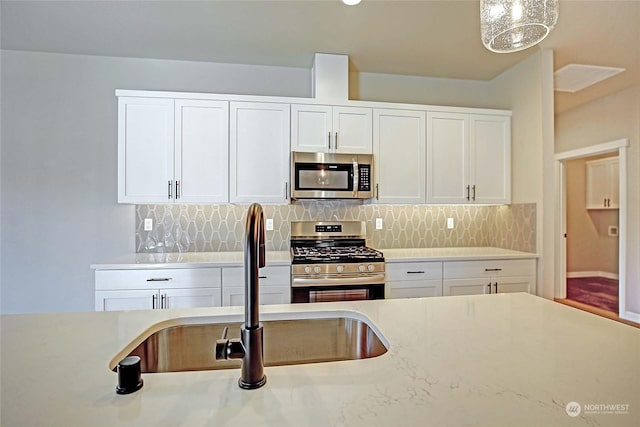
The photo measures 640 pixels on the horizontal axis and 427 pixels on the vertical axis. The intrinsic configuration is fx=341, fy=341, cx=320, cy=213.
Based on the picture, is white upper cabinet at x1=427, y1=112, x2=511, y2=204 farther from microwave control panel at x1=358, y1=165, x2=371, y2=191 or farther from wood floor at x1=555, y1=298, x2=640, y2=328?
wood floor at x1=555, y1=298, x2=640, y2=328

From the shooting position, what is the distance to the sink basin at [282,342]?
1.14 meters

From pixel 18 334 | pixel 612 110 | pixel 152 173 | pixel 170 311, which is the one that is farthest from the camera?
pixel 612 110

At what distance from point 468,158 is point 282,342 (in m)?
2.70

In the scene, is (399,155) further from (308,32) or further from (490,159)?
(308,32)

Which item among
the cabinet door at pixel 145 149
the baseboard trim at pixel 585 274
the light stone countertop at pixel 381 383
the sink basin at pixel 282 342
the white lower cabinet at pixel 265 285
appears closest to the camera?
the light stone countertop at pixel 381 383

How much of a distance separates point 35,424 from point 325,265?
2111 mm

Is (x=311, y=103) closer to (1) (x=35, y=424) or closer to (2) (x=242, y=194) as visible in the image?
(2) (x=242, y=194)

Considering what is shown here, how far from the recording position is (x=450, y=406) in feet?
2.17

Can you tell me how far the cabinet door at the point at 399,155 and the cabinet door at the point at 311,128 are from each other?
1.43 feet

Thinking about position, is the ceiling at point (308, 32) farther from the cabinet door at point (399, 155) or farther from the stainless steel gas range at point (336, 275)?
the stainless steel gas range at point (336, 275)

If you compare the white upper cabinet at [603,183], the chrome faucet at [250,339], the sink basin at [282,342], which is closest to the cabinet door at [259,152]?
the sink basin at [282,342]

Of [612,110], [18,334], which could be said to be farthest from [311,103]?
[612,110]

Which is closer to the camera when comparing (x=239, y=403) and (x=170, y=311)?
(x=239, y=403)

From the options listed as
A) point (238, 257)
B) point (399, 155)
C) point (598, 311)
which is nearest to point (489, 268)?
point (399, 155)
